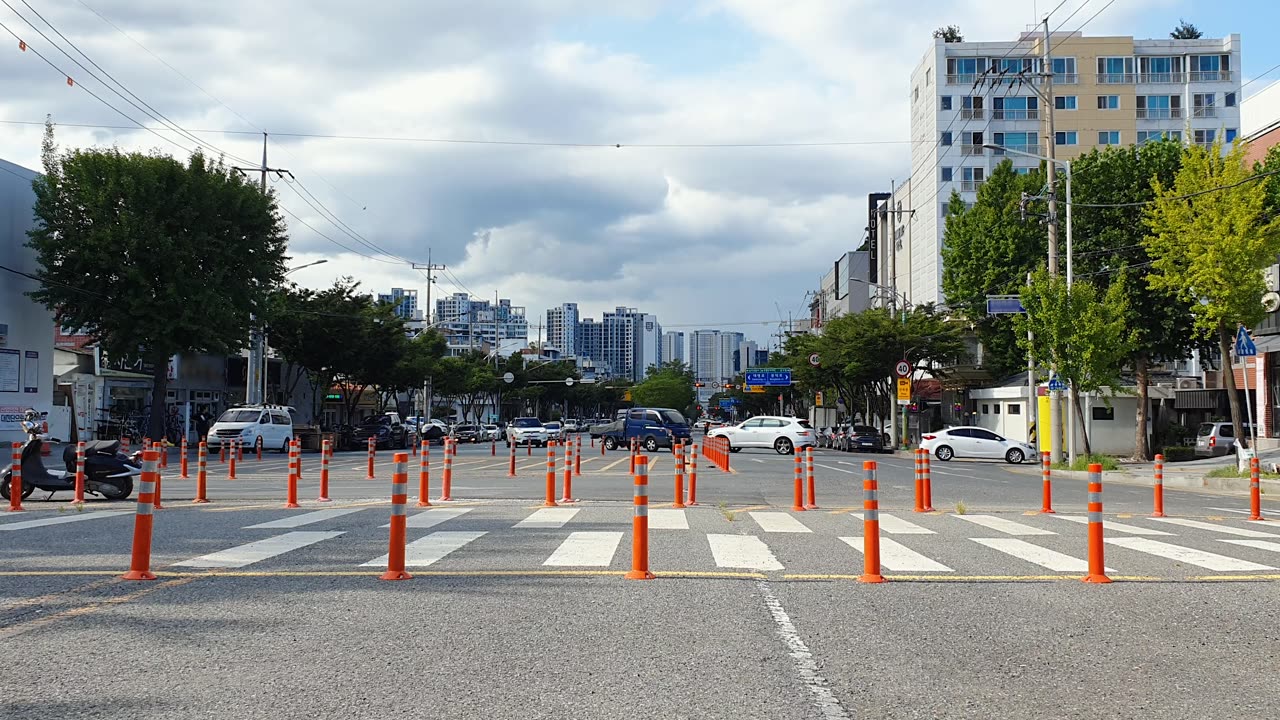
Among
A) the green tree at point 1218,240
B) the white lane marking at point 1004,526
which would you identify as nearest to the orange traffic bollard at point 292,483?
the white lane marking at point 1004,526

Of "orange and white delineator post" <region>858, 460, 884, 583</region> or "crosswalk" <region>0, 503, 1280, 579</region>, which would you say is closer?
"orange and white delineator post" <region>858, 460, 884, 583</region>

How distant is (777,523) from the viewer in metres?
13.7

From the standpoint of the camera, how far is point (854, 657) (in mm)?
6254

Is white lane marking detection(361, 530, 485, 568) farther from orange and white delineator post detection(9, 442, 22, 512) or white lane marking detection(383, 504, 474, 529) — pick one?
orange and white delineator post detection(9, 442, 22, 512)

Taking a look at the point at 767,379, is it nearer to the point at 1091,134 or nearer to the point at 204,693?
the point at 1091,134

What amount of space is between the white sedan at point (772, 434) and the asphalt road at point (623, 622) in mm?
30077

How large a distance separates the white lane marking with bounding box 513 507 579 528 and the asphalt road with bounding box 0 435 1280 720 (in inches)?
7.5

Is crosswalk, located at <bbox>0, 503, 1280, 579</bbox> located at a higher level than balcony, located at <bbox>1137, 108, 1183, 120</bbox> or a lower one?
lower

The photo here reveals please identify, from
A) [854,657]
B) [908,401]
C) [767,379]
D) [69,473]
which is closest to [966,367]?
[908,401]

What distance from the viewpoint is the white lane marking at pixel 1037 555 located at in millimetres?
9961

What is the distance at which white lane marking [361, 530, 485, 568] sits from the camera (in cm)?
970

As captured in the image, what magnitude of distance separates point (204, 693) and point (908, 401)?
4585cm

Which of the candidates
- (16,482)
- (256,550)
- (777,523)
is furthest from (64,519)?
(777,523)

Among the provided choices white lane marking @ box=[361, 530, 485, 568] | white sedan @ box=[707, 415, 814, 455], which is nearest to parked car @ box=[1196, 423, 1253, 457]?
white sedan @ box=[707, 415, 814, 455]
